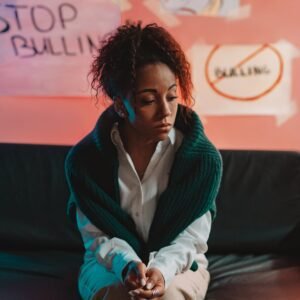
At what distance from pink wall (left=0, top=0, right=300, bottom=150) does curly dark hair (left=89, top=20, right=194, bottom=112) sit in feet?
1.99

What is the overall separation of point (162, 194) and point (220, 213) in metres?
0.42

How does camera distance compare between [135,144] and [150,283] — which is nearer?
[150,283]

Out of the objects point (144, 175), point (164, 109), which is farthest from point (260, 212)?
point (164, 109)

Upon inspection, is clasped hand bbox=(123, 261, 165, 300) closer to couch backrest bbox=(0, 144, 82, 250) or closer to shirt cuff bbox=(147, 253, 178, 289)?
shirt cuff bbox=(147, 253, 178, 289)

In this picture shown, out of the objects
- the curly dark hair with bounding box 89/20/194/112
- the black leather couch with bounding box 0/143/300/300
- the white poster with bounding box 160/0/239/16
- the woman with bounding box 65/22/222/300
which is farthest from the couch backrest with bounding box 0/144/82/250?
the white poster with bounding box 160/0/239/16

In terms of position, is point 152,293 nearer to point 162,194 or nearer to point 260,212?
point 162,194

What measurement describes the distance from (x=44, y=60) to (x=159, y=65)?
2.59ft

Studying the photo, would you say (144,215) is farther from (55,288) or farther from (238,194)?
(238,194)

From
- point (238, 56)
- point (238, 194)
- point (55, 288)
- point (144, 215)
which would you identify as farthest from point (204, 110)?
point (55, 288)

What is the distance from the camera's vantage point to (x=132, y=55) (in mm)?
1142

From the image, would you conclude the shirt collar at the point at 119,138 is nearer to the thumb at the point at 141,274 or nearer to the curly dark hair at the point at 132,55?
the curly dark hair at the point at 132,55

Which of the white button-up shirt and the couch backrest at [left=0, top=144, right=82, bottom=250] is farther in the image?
the couch backrest at [left=0, top=144, right=82, bottom=250]

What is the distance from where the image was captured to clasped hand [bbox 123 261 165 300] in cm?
102

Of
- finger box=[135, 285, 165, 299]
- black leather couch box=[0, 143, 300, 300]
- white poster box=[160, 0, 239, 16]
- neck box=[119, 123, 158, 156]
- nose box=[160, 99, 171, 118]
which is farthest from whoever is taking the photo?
white poster box=[160, 0, 239, 16]
